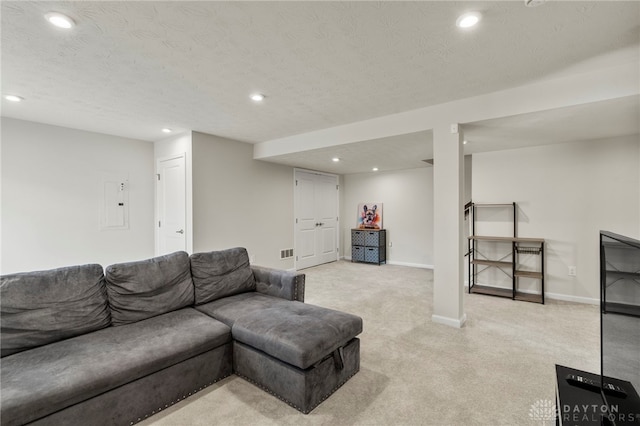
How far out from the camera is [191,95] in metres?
2.75

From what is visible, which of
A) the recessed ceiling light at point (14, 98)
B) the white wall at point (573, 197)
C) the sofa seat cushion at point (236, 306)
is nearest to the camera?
the sofa seat cushion at point (236, 306)

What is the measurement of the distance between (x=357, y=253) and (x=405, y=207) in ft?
5.01

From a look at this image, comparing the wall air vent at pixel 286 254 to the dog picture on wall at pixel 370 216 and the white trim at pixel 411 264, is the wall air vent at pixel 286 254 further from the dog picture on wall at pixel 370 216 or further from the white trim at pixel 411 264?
the white trim at pixel 411 264

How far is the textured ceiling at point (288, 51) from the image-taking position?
1596 millimetres

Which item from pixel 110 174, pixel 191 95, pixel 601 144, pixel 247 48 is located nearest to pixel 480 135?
pixel 601 144

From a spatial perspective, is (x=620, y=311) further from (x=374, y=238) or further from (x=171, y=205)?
(x=374, y=238)

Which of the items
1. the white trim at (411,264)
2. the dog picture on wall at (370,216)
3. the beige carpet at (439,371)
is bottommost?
the beige carpet at (439,371)

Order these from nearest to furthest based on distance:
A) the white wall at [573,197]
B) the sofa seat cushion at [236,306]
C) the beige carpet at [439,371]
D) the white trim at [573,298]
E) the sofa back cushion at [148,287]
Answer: the beige carpet at [439,371]
the sofa back cushion at [148,287]
the sofa seat cushion at [236,306]
the white wall at [573,197]
the white trim at [573,298]

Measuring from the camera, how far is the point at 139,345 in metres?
1.78

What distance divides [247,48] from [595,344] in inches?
153

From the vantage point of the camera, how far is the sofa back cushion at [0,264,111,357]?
169 centimetres

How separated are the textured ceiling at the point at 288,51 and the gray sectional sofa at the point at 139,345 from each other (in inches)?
61.7

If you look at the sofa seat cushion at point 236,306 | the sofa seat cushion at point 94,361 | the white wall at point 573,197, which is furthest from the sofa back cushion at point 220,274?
the white wall at point 573,197

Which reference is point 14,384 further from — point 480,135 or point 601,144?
point 601,144
